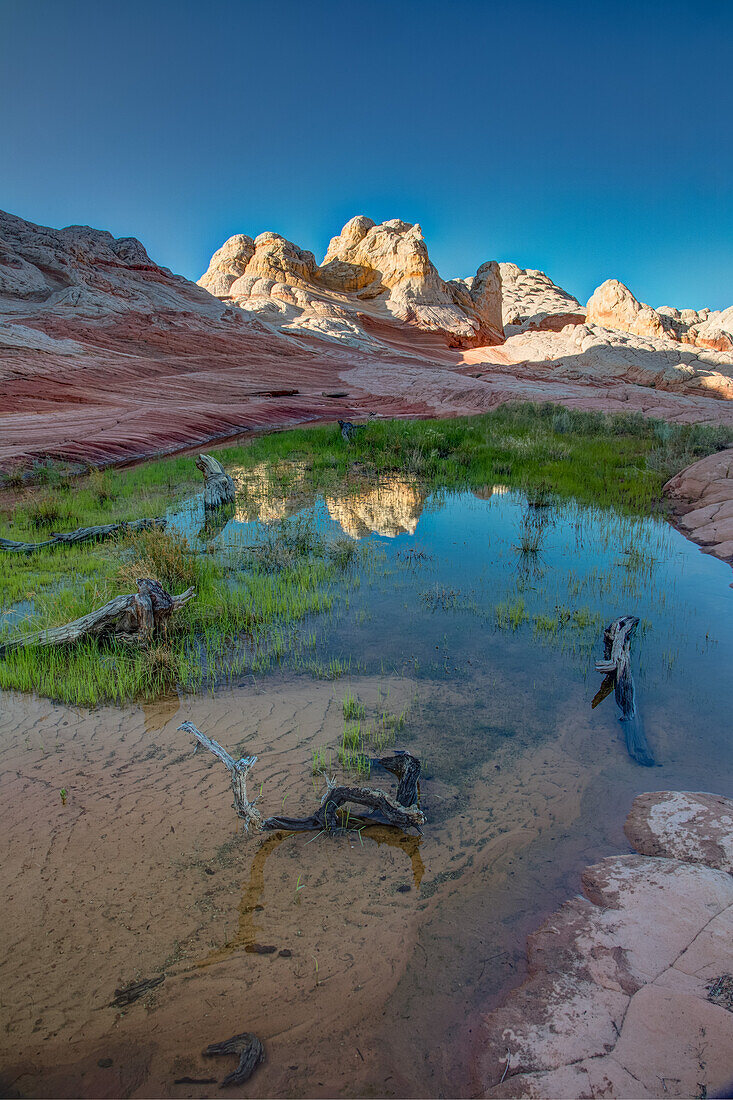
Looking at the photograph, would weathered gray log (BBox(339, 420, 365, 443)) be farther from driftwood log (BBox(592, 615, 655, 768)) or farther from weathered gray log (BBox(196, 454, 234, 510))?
driftwood log (BBox(592, 615, 655, 768))

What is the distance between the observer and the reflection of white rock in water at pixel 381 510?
882 centimetres

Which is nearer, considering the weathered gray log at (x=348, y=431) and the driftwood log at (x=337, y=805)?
the driftwood log at (x=337, y=805)

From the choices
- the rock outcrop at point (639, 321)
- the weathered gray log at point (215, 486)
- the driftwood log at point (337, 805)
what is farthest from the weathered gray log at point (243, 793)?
the rock outcrop at point (639, 321)

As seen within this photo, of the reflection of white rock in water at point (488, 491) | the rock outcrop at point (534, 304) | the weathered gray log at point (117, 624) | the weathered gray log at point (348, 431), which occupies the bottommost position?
the weathered gray log at point (117, 624)

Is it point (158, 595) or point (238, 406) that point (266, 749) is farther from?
point (238, 406)

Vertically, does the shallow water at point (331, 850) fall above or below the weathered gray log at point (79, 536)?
below

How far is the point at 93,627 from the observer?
4.98 m

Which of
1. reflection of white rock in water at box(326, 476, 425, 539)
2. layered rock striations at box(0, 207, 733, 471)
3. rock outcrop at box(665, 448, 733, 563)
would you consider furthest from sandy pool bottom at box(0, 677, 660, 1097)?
layered rock striations at box(0, 207, 733, 471)

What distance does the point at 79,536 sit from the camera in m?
7.70

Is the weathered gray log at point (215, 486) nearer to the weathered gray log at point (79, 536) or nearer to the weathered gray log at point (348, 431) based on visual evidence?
the weathered gray log at point (79, 536)

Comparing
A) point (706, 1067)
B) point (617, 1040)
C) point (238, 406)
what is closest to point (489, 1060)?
point (617, 1040)

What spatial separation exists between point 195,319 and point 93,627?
3553 centimetres

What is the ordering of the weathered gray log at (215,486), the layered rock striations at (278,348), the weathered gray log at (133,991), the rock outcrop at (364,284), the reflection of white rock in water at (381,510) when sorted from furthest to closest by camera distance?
the rock outcrop at (364,284) → the layered rock striations at (278,348) → the weathered gray log at (215,486) → the reflection of white rock in water at (381,510) → the weathered gray log at (133,991)

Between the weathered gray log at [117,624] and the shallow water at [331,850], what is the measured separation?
27.6 inches
